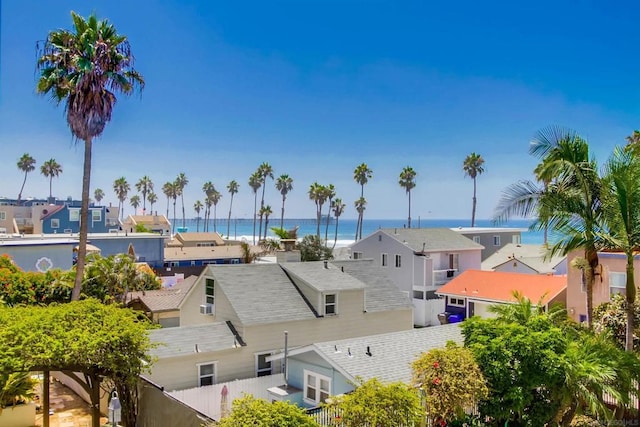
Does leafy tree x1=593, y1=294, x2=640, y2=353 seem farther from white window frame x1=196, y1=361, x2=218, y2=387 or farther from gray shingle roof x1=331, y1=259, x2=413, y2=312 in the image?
white window frame x1=196, y1=361, x2=218, y2=387

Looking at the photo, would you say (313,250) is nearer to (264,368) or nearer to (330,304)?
(330,304)

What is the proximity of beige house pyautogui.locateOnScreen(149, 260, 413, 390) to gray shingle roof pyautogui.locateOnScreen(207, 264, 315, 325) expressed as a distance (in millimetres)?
44

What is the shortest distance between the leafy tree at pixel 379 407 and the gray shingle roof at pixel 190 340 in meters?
9.66

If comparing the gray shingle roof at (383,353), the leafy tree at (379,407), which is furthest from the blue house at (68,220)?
the leafy tree at (379,407)

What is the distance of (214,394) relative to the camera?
666 inches

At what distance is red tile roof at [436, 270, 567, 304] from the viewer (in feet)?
98.9

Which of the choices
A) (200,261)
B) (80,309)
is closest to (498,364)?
(80,309)

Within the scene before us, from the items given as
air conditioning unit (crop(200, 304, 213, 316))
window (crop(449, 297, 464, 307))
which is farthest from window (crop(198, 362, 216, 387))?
window (crop(449, 297, 464, 307))

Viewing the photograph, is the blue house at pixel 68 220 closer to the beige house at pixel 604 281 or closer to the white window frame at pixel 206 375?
the white window frame at pixel 206 375

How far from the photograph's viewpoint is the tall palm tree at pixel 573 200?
14.0 meters

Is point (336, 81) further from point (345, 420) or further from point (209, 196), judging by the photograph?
point (209, 196)

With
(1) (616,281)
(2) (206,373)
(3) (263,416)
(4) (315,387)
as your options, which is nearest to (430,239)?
(1) (616,281)

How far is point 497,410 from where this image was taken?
40.4 ft

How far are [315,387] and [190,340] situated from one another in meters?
5.74
